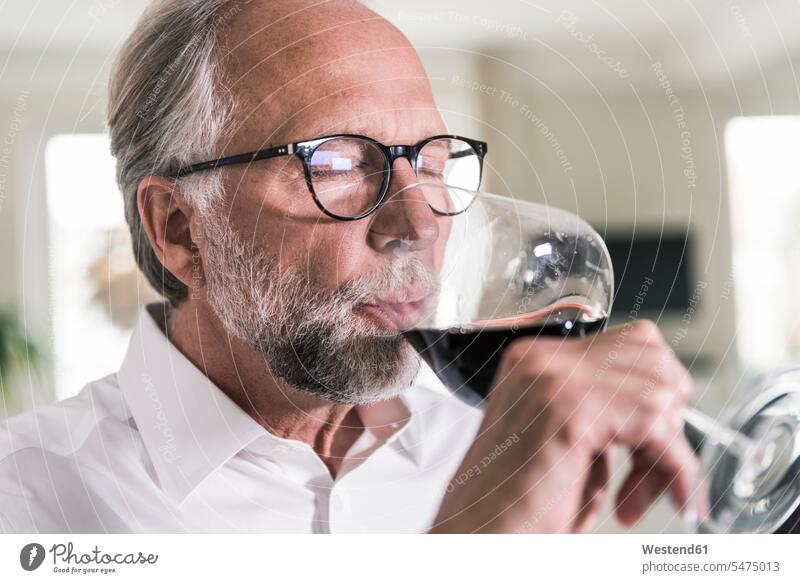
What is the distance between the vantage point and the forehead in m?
0.44

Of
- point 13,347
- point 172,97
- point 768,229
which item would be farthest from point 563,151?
point 13,347

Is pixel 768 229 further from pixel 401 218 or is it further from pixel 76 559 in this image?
pixel 76 559

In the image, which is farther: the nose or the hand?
the nose

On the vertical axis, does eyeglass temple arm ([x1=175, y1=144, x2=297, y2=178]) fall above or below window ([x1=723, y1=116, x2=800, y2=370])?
above

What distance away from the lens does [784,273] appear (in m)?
0.56

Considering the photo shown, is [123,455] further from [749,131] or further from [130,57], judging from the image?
[749,131]

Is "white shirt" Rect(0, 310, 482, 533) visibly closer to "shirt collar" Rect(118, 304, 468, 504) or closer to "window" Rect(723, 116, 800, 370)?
"shirt collar" Rect(118, 304, 468, 504)

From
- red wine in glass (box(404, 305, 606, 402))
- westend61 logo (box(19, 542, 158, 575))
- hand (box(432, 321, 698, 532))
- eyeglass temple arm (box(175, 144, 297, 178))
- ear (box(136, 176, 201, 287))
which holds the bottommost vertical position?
westend61 logo (box(19, 542, 158, 575))

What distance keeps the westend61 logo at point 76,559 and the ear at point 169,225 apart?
188mm

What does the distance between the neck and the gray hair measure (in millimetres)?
81

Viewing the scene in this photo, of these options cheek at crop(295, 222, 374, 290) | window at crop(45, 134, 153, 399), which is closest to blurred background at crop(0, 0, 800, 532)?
window at crop(45, 134, 153, 399)

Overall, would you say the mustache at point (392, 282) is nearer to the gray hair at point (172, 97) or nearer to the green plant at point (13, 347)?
the gray hair at point (172, 97)

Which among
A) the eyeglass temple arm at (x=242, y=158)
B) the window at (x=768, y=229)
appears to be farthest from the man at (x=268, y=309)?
the window at (x=768, y=229)

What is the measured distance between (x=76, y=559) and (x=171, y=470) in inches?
3.4
